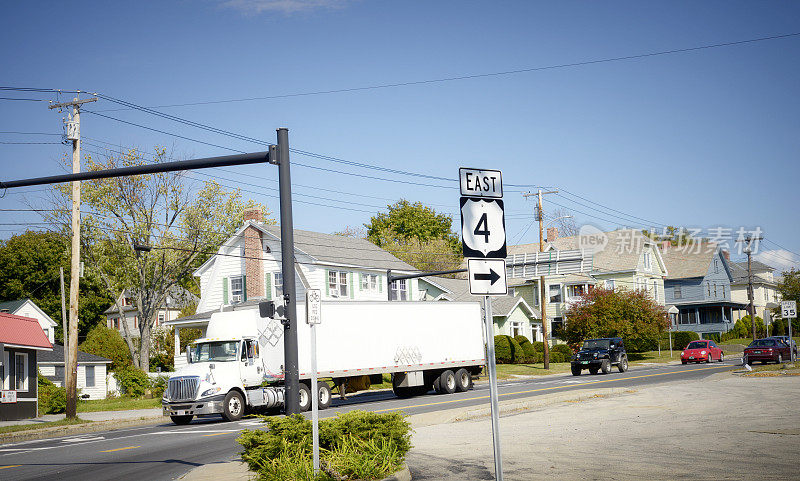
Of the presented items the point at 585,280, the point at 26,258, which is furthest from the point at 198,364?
the point at 26,258

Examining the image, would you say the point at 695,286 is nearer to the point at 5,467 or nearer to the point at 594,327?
the point at 594,327

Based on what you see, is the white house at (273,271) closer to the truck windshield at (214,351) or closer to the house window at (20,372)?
the house window at (20,372)

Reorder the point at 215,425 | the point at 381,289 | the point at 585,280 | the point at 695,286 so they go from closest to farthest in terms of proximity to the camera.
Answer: the point at 215,425
the point at 381,289
the point at 585,280
the point at 695,286

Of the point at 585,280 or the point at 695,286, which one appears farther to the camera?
the point at 695,286

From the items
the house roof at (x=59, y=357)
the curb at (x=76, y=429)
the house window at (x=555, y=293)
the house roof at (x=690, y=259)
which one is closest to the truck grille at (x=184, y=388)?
the curb at (x=76, y=429)

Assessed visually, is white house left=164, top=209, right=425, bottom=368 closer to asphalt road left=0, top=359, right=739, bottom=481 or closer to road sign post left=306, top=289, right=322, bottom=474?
asphalt road left=0, top=359, right=739, bottom=481

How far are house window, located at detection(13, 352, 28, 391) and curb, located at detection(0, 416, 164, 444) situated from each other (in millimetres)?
6743

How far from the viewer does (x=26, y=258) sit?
245 ft

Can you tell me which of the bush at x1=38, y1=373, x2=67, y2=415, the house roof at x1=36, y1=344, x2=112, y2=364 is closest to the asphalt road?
the bush at x1=38, y1=373, x2=67, y2=415

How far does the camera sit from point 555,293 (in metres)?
69.8

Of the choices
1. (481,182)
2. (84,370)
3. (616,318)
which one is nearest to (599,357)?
(616,318)

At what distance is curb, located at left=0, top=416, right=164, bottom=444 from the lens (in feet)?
79.1

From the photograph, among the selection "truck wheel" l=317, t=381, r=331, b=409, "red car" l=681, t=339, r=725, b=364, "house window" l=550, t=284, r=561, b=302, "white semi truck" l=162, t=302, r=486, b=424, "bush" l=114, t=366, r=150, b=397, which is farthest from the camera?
"house window" l=550, t=284, r=561, b=302

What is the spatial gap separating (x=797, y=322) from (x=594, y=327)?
34.5 meters
